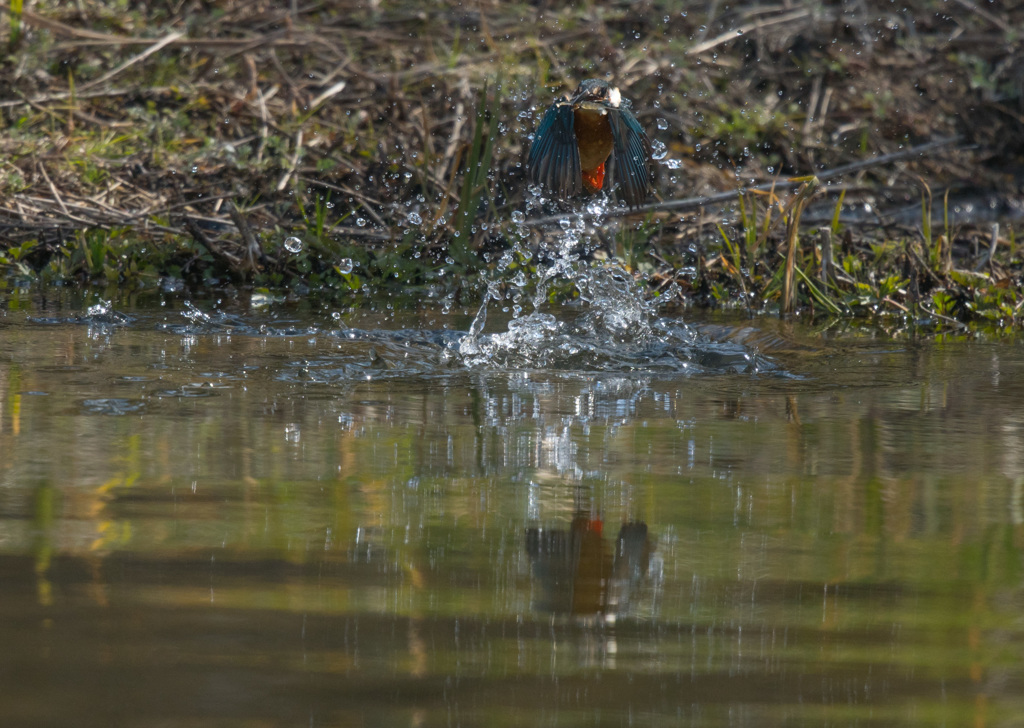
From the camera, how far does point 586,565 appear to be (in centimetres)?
175

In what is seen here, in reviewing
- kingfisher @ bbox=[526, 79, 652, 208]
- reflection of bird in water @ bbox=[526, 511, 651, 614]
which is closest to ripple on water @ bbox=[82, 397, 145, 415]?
reflection of bird in water @ bbox=[526, 511, 651, 614]

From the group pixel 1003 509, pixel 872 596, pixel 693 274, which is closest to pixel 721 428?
pixel 1003 509

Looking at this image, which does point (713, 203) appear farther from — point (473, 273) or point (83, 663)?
point (83, 663)

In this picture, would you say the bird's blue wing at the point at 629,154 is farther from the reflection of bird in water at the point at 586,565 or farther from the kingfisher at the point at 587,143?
the reflection of bird in water at the point at 586,565

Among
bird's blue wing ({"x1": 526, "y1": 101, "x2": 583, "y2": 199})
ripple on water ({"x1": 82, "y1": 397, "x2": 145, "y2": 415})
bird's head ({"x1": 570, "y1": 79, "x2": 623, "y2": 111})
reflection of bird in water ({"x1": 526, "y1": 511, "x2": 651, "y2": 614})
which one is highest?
bird's head ({"x1": 570, "y1": 79, "x2": 623, "y2": 111})

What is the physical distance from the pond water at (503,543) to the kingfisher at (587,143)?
581 mm

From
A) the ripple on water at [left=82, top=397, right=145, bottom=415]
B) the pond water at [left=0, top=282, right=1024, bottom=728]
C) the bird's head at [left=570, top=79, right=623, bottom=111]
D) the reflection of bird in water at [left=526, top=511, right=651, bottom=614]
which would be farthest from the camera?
the bird's head at [left=570, top=79, right=623, bottom=111]

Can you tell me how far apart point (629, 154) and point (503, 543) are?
2.02 metres

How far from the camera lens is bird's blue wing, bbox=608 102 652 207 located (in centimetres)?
349

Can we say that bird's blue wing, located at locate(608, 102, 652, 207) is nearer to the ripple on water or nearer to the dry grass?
the dry grass

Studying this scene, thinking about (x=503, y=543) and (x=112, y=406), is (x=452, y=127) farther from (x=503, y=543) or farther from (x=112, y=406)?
(x=503, y=543)

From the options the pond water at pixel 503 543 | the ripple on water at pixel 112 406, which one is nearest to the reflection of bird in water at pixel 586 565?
the pond water at pixel 503 543

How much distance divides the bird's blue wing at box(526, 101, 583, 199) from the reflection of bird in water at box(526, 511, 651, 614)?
173 centimetres

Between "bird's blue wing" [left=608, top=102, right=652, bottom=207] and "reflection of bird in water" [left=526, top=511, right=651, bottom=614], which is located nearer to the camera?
"reflection of bird in water" [left=526, top=511, right=651, bottom=614]
